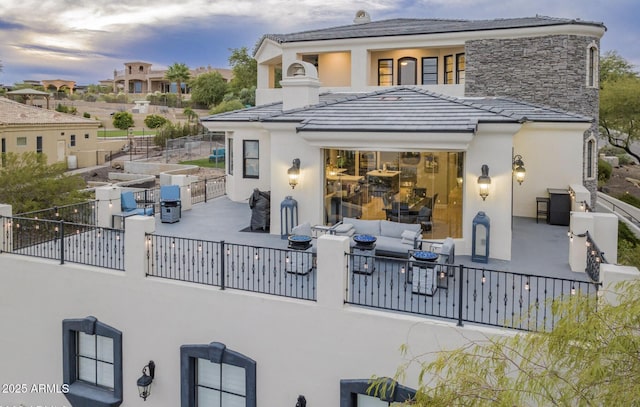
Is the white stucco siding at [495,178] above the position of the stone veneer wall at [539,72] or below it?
below

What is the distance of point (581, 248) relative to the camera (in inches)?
453

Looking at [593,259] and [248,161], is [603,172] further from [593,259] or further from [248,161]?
[593,259]

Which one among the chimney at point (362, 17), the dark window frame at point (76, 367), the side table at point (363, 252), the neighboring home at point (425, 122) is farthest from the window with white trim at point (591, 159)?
the dark window frame at point (76, 367)

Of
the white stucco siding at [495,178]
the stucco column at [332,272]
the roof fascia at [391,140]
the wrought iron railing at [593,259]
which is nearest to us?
the stucco column at [332,272]

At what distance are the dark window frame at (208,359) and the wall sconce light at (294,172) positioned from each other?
582 centimetres

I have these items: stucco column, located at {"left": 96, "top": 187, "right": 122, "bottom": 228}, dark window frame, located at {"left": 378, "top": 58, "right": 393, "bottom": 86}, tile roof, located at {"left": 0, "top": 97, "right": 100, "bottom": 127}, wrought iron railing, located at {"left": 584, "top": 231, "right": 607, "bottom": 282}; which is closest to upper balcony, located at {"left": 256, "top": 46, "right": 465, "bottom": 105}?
dark window frame, located at {"left": 378, "top": 58, "right": 393, "bottom": 86}

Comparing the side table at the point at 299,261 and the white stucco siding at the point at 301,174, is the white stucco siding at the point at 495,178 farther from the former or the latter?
the side table at the point at 299,261

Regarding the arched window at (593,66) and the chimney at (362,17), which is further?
the chimney at (362,17)

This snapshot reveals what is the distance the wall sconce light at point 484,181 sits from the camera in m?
12.5

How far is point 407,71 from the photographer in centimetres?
2244

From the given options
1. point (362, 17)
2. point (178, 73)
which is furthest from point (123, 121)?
point (362, 17)

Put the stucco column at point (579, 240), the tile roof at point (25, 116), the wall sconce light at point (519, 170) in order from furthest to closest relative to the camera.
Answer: the tile roof at point (25, 116) → the wall sconce light at point (519, 170) → the stucco column at point (579, 240)

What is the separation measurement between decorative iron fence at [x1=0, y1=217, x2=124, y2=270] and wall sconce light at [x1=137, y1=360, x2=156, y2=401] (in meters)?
2.32

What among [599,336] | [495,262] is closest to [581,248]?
[495,262]
